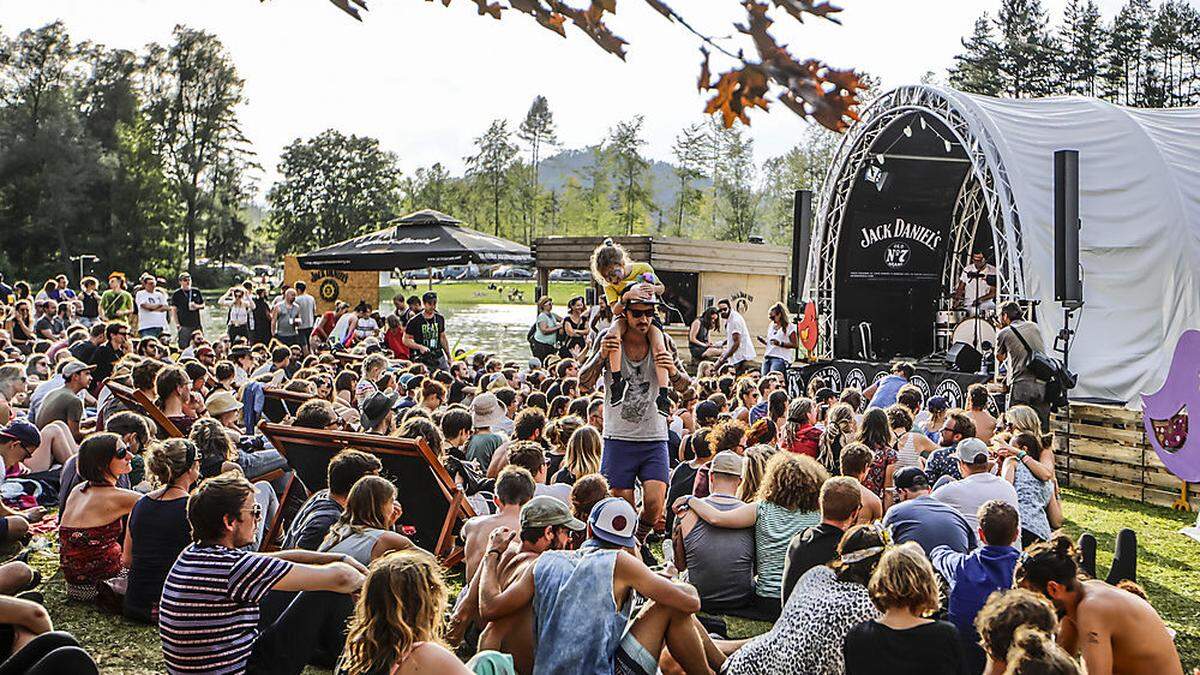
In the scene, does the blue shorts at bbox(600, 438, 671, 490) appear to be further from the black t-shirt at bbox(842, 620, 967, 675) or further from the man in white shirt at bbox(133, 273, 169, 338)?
the man in white shirt at bbox(133, 273, 169, 338)

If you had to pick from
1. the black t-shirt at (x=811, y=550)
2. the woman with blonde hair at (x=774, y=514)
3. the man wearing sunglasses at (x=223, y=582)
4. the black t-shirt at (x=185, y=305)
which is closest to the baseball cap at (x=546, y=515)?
the man wearing sunglasses at (x=223, y=582)

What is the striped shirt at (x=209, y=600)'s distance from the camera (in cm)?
379

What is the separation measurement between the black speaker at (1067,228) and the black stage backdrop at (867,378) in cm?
182

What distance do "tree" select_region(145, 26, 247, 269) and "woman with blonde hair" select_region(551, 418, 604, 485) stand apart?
1913 inches

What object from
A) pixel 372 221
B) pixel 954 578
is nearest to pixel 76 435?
pixel 954 578

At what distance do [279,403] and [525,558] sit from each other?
5361 millimetres

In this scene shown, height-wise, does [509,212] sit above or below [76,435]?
above

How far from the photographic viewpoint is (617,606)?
396cm

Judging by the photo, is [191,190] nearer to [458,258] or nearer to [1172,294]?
Result: [458,258]

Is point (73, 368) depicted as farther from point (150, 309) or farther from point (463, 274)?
point (463, 274)

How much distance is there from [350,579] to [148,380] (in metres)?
4.41

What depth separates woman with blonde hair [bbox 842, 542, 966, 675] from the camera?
347 centimetres

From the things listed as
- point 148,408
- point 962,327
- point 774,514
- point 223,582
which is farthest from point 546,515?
point 962,327

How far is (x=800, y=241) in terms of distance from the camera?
17062 mm
